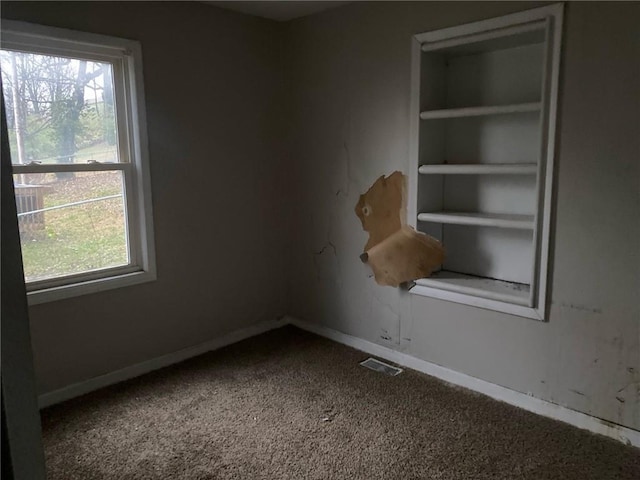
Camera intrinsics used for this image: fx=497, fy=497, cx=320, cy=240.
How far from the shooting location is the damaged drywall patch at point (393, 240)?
120 inches

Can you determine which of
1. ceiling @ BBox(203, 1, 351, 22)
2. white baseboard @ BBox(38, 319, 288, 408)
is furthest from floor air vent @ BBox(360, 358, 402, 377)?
ceiling @ BBox(203, 1, 351, 22)

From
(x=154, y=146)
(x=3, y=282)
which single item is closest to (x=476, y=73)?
(x=154, y=146)

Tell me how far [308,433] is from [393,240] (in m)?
1.28

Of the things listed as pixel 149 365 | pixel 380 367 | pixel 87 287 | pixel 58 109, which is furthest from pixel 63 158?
pixel 380 367

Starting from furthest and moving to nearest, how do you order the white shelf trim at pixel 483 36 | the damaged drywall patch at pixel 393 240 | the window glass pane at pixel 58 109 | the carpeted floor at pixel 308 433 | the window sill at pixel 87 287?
the damaged drywall patch at pixel 393 240, the window sill at pixel 87 287, the window glass pane at pixel 58 109, the white shelf trim at pixel 483 36, the carpeted floor at pixel 308 433

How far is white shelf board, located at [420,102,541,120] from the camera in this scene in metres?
2.47

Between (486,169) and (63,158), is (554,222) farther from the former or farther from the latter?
(63,158)

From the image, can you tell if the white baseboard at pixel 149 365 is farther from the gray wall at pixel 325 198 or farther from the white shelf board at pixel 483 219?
the white shelf board at pixel 483 219

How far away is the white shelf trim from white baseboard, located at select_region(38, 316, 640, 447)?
1854mm

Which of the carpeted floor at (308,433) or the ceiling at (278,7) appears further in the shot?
the ceiling at (278,7)

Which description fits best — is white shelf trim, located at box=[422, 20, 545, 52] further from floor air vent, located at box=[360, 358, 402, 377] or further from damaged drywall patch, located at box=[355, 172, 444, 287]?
floor air vent, located at box=[360, 358, 402, 377]

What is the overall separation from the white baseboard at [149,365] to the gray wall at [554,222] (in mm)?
406

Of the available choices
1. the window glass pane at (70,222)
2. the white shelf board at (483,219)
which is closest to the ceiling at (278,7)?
the window glass pane at (70,222)

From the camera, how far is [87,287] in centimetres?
280
